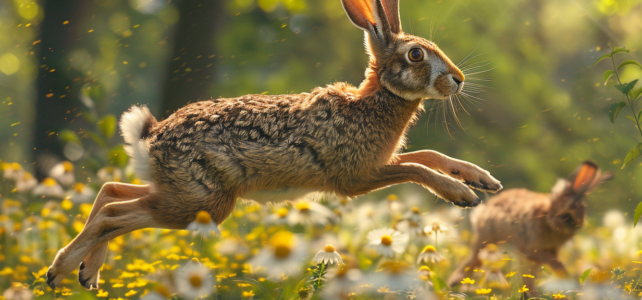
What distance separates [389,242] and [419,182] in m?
0.45

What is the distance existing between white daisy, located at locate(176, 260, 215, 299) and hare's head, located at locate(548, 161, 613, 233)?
281 cm

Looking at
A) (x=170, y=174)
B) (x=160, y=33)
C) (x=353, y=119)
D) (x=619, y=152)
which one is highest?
(x=619, y=152)

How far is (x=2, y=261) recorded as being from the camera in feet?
10.9

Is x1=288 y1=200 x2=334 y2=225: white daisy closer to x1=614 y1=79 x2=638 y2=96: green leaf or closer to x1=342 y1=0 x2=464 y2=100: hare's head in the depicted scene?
x1=342 y1=0 x2=464 y2=100: hare's head

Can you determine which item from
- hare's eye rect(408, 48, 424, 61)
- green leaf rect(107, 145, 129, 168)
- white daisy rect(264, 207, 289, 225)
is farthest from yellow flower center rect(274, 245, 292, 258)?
green leaf rect(107, 145, 129, 168)

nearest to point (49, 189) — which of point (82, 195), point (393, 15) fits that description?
point (82, 195)

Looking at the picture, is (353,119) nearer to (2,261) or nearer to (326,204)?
(326,204)

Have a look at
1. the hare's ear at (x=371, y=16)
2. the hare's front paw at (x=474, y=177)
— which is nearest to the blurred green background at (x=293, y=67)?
the hare's front paw at (x=474, y=177)

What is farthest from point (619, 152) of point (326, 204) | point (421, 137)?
point (326, 204)

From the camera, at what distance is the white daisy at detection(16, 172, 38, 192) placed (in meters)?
4.03

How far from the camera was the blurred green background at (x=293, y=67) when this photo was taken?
4.14 meters

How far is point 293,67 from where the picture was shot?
189 inches

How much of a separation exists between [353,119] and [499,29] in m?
3.39

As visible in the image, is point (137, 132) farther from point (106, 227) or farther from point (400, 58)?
point (400, 58)
